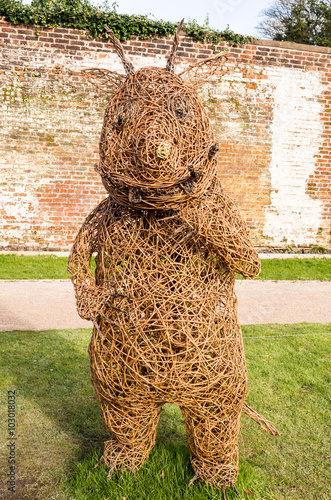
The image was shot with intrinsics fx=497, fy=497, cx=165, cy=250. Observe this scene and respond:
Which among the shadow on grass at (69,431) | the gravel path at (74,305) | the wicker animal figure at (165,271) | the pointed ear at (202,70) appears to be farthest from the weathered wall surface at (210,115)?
the wicker animal figure at (165,271)

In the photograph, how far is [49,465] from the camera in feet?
11.1

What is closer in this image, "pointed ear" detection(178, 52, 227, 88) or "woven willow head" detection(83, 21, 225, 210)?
"woven willow head" detection(83, 21, 225, 210)

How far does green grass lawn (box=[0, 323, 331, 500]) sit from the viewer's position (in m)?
3.08

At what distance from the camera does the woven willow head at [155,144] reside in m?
2.47

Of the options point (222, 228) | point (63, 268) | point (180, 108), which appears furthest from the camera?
point (63, 268)

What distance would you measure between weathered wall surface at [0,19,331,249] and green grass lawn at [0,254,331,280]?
2.43ft

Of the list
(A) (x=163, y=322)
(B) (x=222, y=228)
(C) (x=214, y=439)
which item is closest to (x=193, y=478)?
(C) (x=214, y=439)

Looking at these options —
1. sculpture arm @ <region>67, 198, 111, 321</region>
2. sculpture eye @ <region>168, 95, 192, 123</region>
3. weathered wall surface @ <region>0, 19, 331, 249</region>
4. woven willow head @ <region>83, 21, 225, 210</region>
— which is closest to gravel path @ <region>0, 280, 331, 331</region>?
weathered wall surface @ <region>0, 19, 331, 249</region>

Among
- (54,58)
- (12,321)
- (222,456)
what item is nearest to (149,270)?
(222,456)

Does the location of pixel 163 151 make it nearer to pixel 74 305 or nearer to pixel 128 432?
pixel 128 432

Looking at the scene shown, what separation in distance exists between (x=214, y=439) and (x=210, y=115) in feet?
24.8

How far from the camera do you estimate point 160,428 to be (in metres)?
3.91

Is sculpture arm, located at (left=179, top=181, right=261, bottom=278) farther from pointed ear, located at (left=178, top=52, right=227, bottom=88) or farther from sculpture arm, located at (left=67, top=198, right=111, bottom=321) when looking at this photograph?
pointed ear, located at (left=178, top=52, right=227, bottom=88)

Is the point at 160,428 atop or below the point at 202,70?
below
